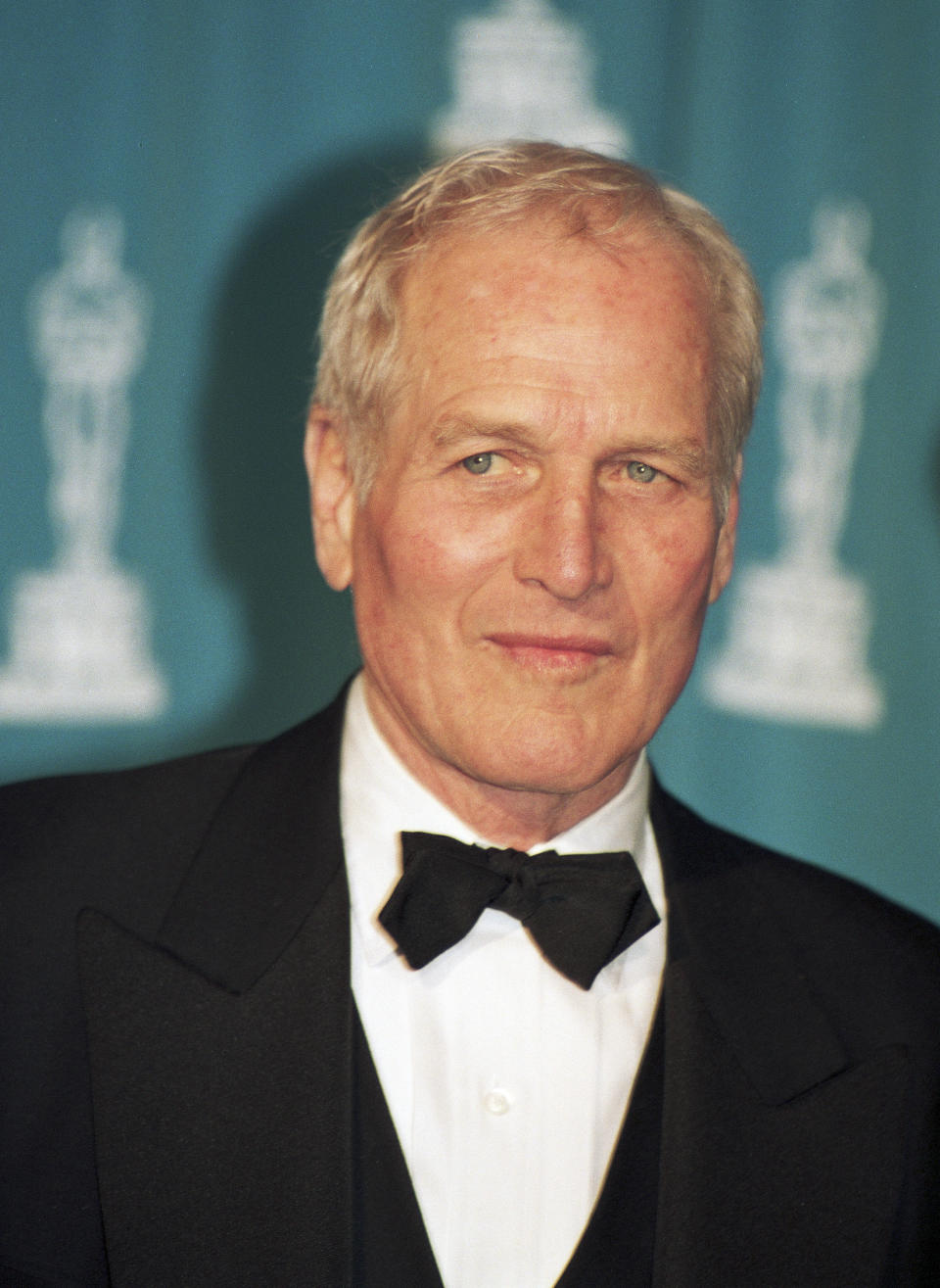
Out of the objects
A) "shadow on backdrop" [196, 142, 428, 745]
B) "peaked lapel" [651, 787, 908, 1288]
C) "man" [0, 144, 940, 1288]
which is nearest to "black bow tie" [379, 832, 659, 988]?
"man" [0, 144, 940, 1288]

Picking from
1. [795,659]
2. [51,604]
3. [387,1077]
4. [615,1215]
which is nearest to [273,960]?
[387,1077]

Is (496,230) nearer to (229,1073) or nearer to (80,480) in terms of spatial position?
(229,1073)

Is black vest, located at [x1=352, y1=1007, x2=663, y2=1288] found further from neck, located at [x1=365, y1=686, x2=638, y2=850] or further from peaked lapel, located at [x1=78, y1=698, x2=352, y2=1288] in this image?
neck, located at [x1=365, y1=686, x2=638, y2=850]

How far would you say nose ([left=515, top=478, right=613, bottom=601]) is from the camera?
1.54m

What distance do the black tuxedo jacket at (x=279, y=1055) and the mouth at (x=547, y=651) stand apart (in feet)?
0.86

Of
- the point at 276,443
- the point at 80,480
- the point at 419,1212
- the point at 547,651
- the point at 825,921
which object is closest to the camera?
the point at 419,1212

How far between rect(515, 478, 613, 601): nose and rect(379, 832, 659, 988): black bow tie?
27cm

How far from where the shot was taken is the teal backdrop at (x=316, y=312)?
2.45 metres

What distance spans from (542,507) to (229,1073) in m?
0.61

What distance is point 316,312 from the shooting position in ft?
8.50

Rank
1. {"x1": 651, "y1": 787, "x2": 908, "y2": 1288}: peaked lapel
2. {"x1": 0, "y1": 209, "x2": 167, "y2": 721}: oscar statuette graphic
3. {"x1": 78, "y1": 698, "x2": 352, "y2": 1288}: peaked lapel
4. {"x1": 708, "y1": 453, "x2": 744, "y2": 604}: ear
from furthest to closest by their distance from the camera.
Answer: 1. {"x1": 0, "y1": 209, "x2": 167, "y2": 721}: oscar statuette graphic
2. {"x1": 708, "y1": 453, "x2": 744, "y2": 604}: ear
3. {"x1": 651, "y1": 787, "x2": 908, "y2": 1288}: peaked lapel
4. {"x1": 78, "y1": 698, "x2": 352, "y2": 1288}: peaked lapel

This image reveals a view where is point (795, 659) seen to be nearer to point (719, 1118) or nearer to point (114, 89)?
point (719, 1118)

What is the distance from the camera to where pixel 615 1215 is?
5.08 ft

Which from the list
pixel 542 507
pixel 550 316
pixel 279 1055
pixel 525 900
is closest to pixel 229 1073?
pixel 279 1055
